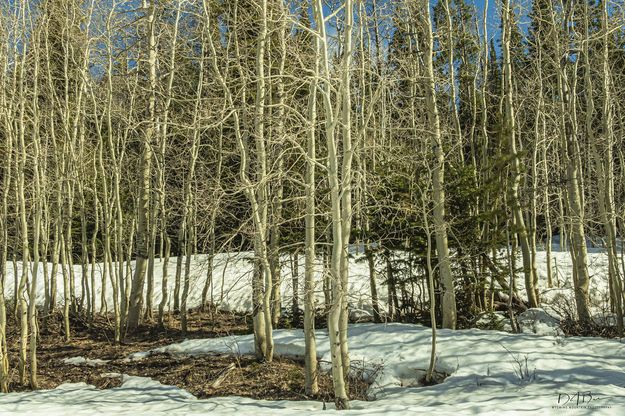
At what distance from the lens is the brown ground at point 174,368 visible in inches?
305

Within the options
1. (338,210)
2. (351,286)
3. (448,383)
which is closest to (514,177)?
(448,383)

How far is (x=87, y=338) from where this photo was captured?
11.9 meters

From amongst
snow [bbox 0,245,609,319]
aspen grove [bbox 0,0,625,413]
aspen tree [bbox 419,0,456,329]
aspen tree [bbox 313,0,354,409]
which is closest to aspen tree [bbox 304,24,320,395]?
aspen grove [bbox 0,0,625,413]

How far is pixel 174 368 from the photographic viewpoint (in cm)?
895

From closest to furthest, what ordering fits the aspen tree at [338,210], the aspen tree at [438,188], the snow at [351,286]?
the aspen tree at [338,210] → the aspen tree at [438,188] → the snow at [351,286]

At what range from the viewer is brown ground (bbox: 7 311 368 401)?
7.76 metres

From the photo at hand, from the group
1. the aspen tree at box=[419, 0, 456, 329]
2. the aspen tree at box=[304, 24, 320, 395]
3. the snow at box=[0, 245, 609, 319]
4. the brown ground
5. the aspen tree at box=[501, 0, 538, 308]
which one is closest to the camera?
the aspen tree at box=[304, 24, 320, 395]

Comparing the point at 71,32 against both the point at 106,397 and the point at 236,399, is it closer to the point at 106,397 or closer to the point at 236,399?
the point at 106,397

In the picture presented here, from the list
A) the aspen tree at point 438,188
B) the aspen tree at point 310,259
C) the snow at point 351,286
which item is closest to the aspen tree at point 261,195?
the aspen tree at point 310,259

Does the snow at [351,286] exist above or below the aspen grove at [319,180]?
below

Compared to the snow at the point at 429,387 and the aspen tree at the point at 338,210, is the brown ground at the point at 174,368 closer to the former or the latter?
the snow at the point at 429,387

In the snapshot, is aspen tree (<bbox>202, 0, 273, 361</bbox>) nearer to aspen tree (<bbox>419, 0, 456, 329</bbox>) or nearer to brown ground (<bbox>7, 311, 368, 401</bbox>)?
brown ground (<bbox>7, 311, 368, 401</bbox>)

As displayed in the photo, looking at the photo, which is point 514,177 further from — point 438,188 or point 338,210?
point 338,210

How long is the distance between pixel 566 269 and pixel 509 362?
33.6ft
